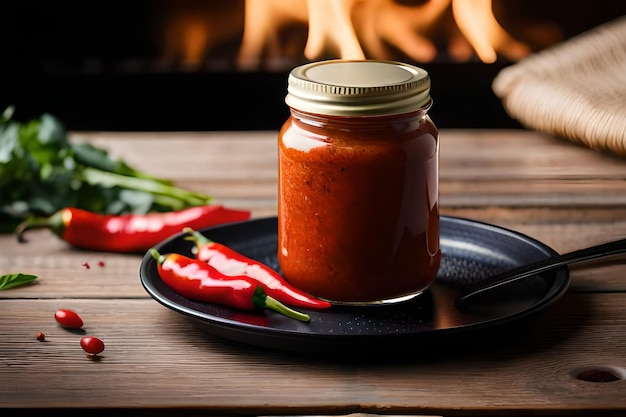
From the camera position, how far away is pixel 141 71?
2.42m

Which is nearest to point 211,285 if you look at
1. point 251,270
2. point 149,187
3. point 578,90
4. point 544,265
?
point 251,270

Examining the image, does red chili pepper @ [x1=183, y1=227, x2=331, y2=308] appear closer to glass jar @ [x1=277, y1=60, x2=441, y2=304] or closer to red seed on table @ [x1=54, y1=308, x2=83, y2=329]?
glass jar @ [x1=277, y1=60, x2=441, y2=304]

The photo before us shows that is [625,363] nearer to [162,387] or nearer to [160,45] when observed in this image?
[162,387]

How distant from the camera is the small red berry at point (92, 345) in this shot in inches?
39.7

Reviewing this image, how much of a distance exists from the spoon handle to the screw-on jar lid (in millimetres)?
211

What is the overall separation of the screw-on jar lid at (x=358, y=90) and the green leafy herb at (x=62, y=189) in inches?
22.1

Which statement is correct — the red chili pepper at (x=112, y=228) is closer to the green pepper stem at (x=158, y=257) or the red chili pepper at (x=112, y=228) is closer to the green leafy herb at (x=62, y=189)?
the green leafy herb at (x=62, y=189)

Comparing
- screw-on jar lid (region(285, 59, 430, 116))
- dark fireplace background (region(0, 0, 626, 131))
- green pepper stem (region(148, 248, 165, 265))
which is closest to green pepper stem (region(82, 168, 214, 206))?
green pepper stem (region(148, 248, 165, 265))

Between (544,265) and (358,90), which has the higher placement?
(358,90)

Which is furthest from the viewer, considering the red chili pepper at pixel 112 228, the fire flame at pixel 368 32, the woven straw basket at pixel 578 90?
the fire flame at pixel 368 32

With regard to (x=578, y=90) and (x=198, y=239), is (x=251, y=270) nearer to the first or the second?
(x=198, y=239)

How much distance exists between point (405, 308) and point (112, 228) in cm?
52

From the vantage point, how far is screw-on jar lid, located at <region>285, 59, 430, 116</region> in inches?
39.4

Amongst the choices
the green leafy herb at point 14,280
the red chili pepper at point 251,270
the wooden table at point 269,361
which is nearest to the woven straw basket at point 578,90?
the wooden table at point 269,361
